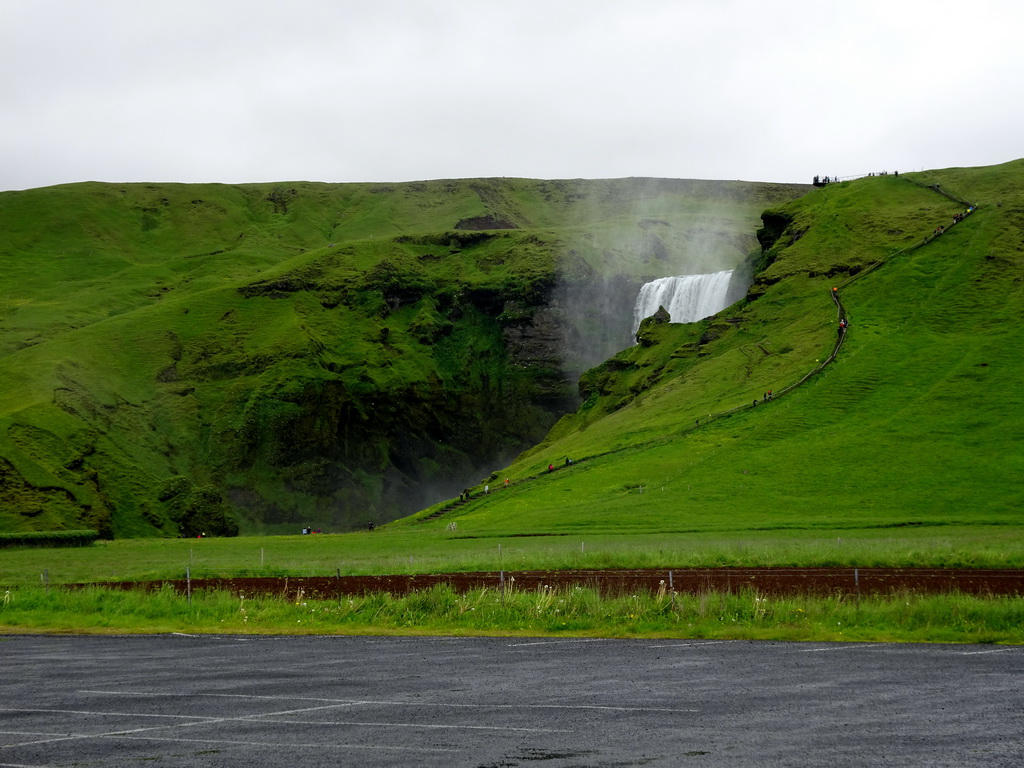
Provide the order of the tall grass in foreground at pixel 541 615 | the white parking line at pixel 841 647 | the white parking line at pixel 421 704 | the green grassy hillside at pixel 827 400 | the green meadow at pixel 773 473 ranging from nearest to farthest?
the white parking line at pixel 421 704
the white parking line at pixel 841 647
the tall grass in foreground at pixel 541 615
the green meadow at pixel 773 473
the green grassy hillside at pixel 827 400

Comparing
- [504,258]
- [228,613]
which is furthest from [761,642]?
[504,258]

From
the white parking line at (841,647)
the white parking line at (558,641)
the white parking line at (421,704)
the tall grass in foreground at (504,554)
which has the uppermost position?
the white parking line at (421,704)

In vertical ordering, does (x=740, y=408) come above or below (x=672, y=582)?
above

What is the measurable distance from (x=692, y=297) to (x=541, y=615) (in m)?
126

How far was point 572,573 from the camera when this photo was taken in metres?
39.6

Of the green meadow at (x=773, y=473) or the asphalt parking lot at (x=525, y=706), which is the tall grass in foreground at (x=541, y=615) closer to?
the green meadow at (x=773, y=473)

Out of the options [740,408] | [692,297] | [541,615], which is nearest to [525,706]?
[541,615]

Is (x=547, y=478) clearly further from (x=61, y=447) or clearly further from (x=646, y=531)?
(x=61, y=447)

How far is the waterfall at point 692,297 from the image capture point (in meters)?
150

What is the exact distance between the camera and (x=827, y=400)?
9431 centimetres

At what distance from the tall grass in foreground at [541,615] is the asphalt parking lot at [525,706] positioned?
1931 millimetres

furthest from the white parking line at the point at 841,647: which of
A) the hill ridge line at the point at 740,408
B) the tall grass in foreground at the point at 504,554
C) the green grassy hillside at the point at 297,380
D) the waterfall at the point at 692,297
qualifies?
the waterfall at the point at 692,297

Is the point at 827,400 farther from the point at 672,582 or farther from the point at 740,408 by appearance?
the point at 672,582

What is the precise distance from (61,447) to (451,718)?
355ft
